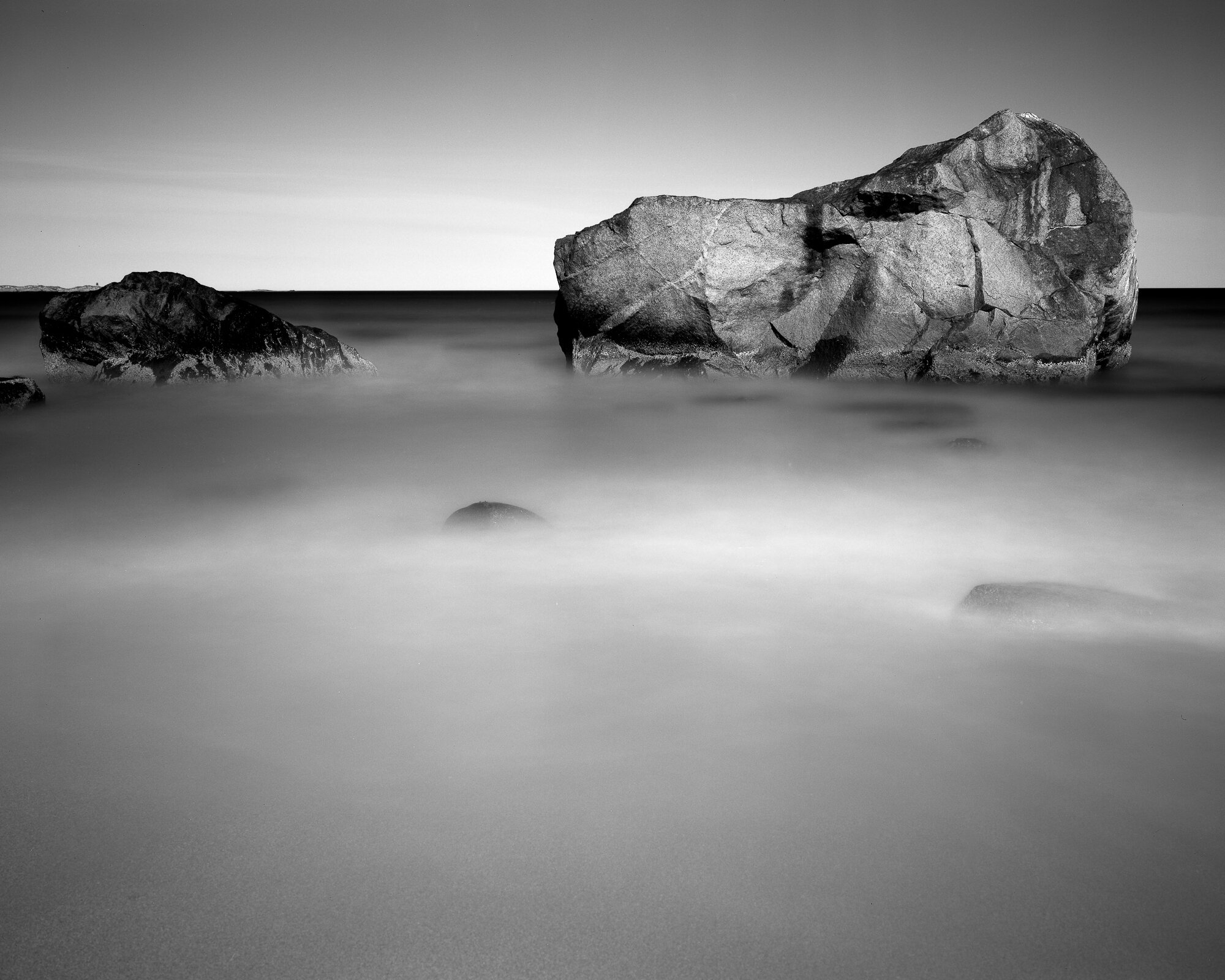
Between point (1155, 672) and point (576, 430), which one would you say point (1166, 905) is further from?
point (576, 430)

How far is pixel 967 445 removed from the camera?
6.70 metres

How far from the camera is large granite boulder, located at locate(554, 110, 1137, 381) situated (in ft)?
29.8

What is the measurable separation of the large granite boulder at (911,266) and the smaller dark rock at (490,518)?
17.0ft

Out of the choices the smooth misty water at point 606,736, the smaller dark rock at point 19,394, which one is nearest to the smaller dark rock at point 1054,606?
the smooth misty water at point 606,736

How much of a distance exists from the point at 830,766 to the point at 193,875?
4.44ft

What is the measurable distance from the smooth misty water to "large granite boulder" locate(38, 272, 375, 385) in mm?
4155

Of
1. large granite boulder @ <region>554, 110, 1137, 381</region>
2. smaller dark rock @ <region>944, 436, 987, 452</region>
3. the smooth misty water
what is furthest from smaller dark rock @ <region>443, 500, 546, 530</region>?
large granite boulder @ <region>554, 110, 1137, 381</region>

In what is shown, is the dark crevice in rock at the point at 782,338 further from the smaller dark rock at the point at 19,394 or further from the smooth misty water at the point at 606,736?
the smaller dark rock at the point at 19,394

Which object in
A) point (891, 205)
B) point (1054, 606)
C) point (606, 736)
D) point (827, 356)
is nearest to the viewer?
point (606, 736)

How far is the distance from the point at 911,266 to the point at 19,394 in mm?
7712

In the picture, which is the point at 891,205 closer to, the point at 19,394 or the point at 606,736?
the point at 19,394

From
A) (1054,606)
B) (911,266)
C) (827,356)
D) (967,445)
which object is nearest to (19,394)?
(827,356)

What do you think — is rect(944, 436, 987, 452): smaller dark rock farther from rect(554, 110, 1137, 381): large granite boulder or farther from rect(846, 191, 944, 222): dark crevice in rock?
rect(846, 191, 944, 222): dark crevice in rock

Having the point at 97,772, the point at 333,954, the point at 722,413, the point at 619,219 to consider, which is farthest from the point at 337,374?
the point at 333,954
